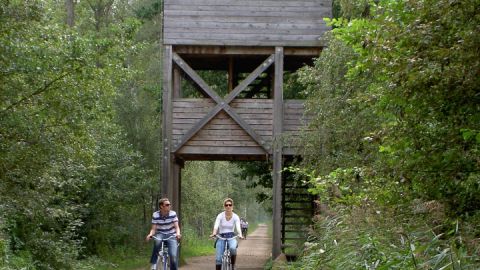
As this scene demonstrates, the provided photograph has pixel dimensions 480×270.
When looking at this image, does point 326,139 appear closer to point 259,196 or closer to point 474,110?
point 474,110

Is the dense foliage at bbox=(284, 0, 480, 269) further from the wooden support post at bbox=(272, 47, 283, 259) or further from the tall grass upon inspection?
the wooden support post at bbox=(272, 47, 283, 259)

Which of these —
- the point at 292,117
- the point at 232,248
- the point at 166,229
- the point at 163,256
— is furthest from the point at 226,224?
the point at 292,117

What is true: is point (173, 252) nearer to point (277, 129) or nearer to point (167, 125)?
point (167, 125)

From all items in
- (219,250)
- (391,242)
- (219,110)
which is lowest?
(219,250)

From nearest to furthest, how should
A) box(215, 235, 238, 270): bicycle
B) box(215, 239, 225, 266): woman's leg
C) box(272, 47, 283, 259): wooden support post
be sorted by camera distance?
box(215, 239, 225, 266): woman's leg < box(215, 235, 238, 270): bicycle < box(272, 47, 283, 259): wooden support post

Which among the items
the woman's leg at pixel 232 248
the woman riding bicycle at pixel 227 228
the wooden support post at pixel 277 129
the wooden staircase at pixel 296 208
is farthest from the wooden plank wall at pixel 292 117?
the woman's leg at pixel 232 248

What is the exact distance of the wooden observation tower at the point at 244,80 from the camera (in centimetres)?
1833

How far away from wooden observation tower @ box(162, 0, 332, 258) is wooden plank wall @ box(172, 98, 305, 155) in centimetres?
2

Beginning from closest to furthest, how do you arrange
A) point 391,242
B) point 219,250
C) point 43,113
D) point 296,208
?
1. point 391,242
2. point 43,113
3. point 219,250
4. point 296,208

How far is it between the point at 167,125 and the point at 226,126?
1.44 m

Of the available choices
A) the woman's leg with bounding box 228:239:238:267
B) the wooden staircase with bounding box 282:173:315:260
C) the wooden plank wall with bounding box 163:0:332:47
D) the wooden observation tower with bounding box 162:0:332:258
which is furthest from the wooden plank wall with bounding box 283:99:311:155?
the woman's leg with bounding box 228:239:238:267

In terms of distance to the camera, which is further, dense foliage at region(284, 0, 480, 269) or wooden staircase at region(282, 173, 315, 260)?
A: wooden staircase at region(282, 173, 315, 260)

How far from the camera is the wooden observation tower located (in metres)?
18.3

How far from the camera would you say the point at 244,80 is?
18422mm
